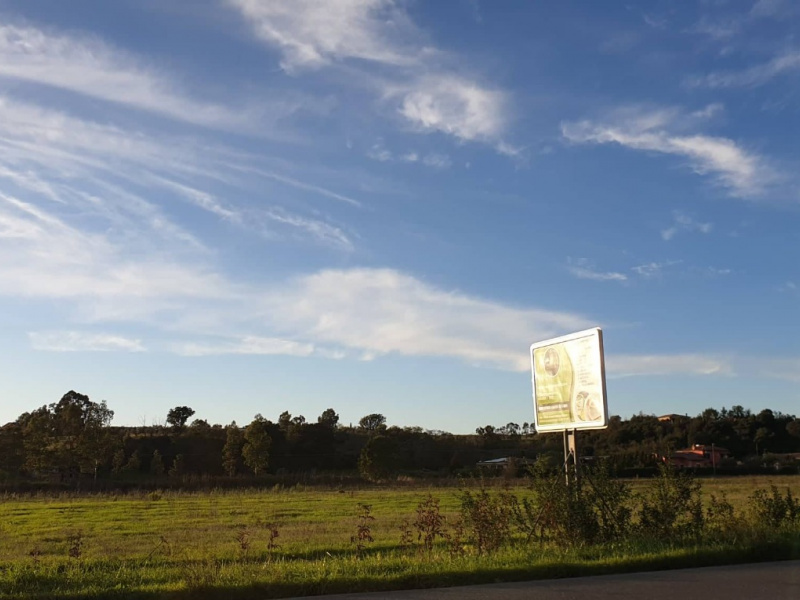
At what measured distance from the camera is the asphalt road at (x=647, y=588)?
28.3 feet

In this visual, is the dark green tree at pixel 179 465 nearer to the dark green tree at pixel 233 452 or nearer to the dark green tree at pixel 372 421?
the dark green tree at pixel 233 452

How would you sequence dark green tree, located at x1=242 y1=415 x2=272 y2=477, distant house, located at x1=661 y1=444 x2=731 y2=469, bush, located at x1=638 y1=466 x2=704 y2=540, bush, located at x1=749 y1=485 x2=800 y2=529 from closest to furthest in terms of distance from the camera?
bush, located at x1=638 y1=466 x2=704 y2=540 < bush, located at x1=749 y1=485 x2=800 y2=529 < distant house, located at x1=661 y1=444 x2=731 y2=469 < dark green tree, located at x1=242 y1=415 x2=272 y2=477

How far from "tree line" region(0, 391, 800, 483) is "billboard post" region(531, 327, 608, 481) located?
53.3 m

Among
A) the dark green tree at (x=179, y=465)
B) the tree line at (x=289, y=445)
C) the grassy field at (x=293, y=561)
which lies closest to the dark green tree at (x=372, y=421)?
the tree line at (x=289, y=445)

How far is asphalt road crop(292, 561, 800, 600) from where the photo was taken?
8.62 m

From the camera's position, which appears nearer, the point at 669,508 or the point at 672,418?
the point at 669,508

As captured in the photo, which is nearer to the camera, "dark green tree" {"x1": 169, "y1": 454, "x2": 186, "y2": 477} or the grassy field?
the grassy field

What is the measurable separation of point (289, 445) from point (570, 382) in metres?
94.5

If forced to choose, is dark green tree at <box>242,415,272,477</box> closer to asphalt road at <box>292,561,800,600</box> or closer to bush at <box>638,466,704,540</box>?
bush at <box>638,466,704,540</box>

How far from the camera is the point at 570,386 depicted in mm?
15078

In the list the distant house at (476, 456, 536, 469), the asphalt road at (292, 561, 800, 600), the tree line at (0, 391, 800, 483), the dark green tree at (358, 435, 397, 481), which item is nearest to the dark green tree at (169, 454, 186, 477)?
the tree line at (0, 391, 800, 483)

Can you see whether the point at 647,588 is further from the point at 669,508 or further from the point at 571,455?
the point at 571,455

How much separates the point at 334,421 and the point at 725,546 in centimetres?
13092

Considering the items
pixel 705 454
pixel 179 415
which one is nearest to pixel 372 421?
pixel 179 415
